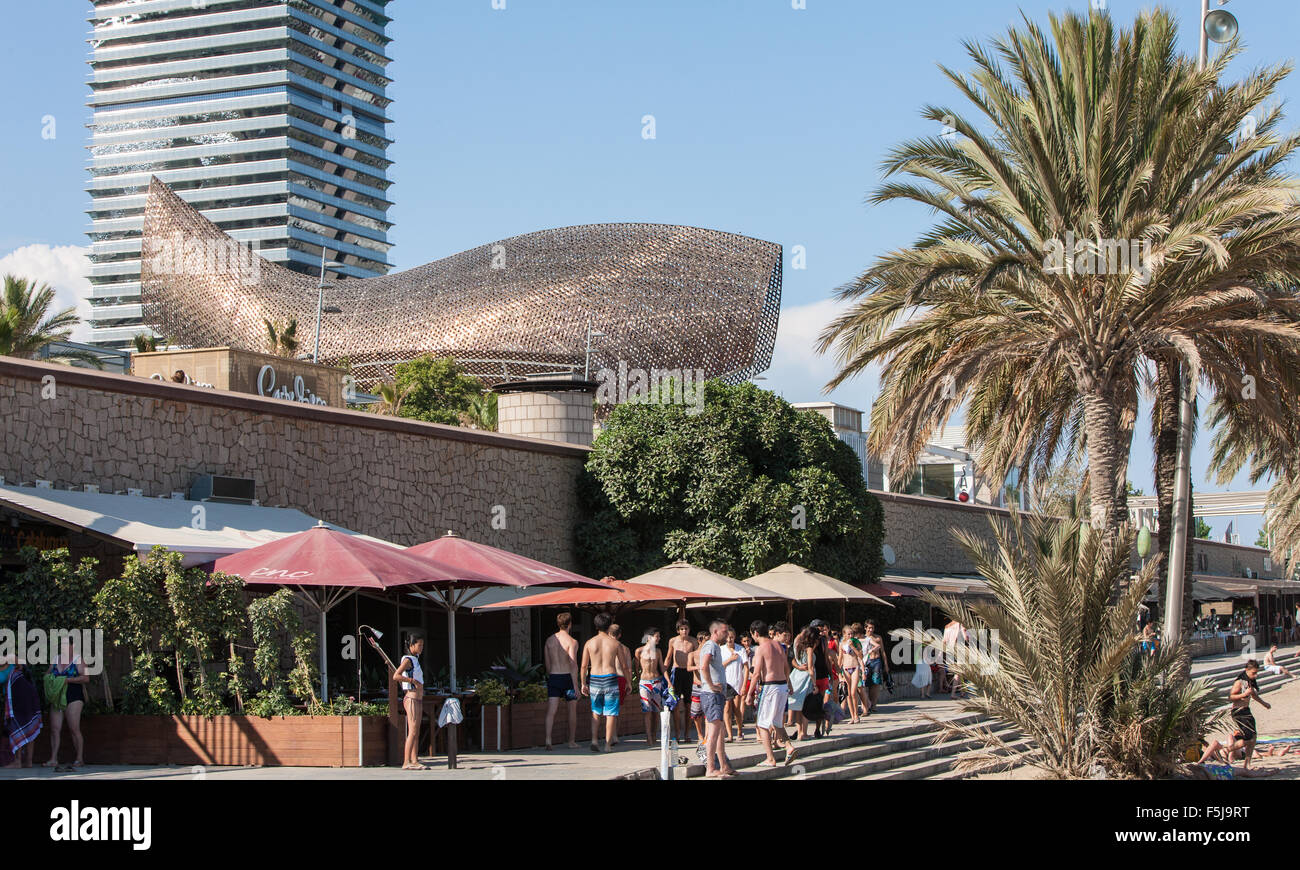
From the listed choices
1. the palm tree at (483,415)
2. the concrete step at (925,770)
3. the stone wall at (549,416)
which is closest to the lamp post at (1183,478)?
the concrete step at (925,770)

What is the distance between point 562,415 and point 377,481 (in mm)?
7081

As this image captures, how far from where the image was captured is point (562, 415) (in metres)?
25.6

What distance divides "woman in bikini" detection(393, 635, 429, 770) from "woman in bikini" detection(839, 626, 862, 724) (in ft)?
26.2

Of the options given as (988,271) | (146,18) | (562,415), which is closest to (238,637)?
(988,271)

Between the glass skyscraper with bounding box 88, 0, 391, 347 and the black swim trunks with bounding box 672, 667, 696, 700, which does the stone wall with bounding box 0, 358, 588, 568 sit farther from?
the glass skyscraper with bounding box 88, 0, 391, 347

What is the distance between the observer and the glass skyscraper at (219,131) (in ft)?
486

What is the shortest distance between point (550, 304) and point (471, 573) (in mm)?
62841

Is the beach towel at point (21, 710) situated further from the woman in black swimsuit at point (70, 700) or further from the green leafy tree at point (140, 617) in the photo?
the green leafy tree at point (140, 617)

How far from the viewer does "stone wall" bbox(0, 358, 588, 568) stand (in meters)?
14.7

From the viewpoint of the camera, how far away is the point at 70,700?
12.8 metres

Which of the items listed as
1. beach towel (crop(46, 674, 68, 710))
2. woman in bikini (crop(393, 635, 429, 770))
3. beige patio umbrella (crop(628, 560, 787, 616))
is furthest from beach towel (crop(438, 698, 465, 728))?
beige patio umbrella (crop(628, 560, 787, 616))

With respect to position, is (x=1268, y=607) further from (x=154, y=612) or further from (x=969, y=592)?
(x=154, y=612)

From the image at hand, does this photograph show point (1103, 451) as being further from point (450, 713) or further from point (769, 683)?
point (450, 713)

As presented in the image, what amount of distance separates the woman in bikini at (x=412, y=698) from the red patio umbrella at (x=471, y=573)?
49.5 inches
